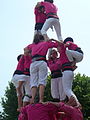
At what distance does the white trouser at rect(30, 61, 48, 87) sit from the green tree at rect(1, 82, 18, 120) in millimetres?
19825

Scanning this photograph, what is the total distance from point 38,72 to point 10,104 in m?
20.4

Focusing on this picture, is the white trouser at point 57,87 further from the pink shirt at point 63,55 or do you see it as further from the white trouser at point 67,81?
the pink shirt at point 63,55

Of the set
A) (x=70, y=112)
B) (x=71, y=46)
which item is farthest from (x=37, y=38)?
(x=70, y=112)

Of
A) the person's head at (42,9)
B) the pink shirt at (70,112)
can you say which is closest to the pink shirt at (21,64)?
the person's head at (42,9)

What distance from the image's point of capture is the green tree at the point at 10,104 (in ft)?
92.6

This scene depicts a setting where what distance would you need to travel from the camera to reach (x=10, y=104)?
28484 mm

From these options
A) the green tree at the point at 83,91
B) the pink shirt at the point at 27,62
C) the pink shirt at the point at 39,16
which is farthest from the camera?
the green tree at the point at 83,91

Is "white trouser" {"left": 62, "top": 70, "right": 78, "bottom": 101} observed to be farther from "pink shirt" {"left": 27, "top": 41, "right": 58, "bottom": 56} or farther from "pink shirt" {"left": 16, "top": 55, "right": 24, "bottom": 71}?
"pink shirt" {"left": 16, "top": 55, "right": 24, "bottom": 71}

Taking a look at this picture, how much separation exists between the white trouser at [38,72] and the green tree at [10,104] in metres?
19.8

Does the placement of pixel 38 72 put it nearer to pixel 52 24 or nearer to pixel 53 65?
pixel 53 65

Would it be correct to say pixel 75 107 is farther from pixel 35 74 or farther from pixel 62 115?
pixel 35 74

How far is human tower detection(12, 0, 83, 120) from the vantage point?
27.6ft

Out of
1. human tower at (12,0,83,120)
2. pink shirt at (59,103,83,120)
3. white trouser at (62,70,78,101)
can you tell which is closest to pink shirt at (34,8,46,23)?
human tower at (12,0,83,120)

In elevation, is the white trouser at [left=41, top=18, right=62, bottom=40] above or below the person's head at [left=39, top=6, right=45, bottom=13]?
below
